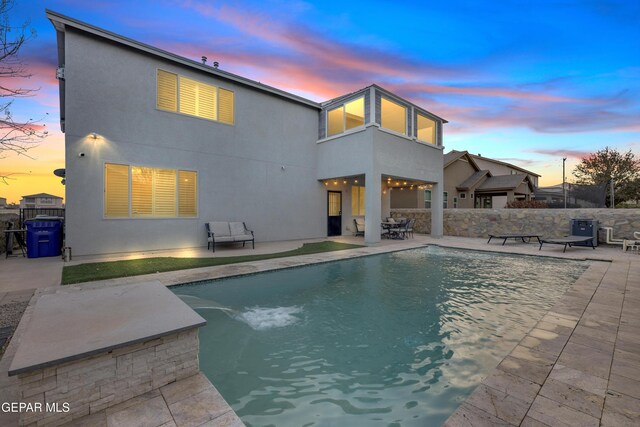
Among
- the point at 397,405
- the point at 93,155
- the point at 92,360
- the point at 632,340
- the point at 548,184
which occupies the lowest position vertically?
the point at 397,405

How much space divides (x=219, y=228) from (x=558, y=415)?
1002 cm

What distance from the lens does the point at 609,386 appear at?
227 centimetres

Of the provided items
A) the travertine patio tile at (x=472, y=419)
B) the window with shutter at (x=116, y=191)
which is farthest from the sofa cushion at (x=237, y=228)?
the travertine patio tile at (x=472, y=419)

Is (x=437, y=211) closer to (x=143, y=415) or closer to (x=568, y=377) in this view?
(x=568, y=377)

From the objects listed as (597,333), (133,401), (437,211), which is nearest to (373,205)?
(437,211)

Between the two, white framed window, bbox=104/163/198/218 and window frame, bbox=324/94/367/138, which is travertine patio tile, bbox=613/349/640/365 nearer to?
window frame, bbox=324/94/367/138

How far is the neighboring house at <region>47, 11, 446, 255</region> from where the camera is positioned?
27.0 ft

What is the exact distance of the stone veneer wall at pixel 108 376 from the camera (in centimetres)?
175

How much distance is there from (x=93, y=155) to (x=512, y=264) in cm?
1300

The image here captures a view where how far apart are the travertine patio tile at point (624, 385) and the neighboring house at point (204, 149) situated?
918 centimetres

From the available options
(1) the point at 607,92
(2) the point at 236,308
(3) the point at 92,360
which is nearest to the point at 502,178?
(1) the point at 607,92

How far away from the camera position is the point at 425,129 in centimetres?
1455

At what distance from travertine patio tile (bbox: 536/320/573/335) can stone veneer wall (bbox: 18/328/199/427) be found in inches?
162

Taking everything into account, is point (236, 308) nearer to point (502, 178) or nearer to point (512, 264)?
point (512, 264)
